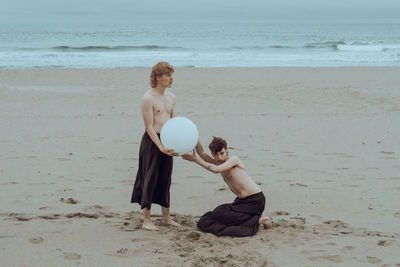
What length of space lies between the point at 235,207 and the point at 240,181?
27 centimetres

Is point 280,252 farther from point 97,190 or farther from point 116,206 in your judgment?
point 97,190

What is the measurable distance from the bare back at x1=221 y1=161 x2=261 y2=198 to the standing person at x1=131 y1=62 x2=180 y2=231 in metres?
0.58

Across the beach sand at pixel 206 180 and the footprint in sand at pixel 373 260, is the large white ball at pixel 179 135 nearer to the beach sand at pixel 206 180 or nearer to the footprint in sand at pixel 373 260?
the beach sand at pixel 206 180

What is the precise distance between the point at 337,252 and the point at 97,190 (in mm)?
3091

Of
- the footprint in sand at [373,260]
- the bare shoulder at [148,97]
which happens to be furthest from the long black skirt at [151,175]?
the footprint in sand at [373,260]

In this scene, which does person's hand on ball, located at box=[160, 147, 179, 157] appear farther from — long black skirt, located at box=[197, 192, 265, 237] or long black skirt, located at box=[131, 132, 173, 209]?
long black skirt, located at box=[197, 192, 265, 237]

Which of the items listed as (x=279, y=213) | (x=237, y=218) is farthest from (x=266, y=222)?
(x=279, y=213)

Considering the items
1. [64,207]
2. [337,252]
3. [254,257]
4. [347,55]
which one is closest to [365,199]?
[337,252]

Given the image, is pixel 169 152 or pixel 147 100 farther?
pixel 147 100

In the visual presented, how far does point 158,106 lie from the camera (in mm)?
4617

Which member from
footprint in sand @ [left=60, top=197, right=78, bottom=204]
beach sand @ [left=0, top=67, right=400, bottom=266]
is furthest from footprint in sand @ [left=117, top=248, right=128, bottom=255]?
footprint in sand @ [left=60, top=197, right=78, bottom=204]

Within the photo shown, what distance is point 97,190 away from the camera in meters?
6.13

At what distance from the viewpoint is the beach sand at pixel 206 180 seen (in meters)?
4.23

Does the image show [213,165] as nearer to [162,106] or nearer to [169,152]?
[169,152]
